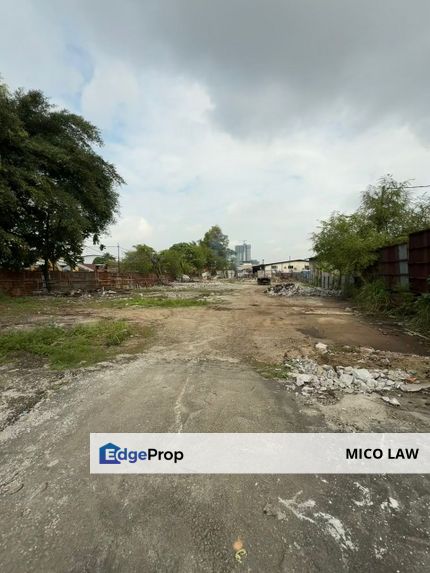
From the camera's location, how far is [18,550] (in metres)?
1.56

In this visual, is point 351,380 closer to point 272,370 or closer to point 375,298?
point 272,370

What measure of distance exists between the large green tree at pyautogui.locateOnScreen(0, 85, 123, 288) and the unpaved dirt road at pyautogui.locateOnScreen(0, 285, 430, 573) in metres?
13.6

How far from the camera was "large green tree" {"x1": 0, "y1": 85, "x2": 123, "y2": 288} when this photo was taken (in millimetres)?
13445

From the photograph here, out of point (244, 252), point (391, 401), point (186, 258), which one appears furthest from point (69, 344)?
point (244, 252)

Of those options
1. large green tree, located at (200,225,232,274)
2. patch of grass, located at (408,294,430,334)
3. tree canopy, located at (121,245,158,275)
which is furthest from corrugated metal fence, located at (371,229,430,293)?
large green tree, located at (200,225,232,274)

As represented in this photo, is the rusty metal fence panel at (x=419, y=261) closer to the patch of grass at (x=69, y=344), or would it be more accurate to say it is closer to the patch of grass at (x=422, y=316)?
the patch of grass at (x=422, y=316)

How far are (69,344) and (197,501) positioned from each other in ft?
14.1

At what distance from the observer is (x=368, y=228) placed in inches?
536

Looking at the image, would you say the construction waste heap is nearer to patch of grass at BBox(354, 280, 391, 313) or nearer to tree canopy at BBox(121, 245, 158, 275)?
patch of grass at BBox(354, 280, 391, 313)

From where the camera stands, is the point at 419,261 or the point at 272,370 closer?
the point at 272,370

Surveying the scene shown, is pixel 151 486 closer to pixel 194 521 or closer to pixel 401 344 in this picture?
pixel 194 521

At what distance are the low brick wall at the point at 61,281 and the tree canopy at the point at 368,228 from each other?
15175 mm

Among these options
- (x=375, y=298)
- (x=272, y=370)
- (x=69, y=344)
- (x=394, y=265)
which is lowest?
(x=272, y=370)

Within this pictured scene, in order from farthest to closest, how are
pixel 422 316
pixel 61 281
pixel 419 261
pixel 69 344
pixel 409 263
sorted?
pixel 61 281
pixel 409 263
pixel 419 261
pixel 422 316
pixel 69 344
